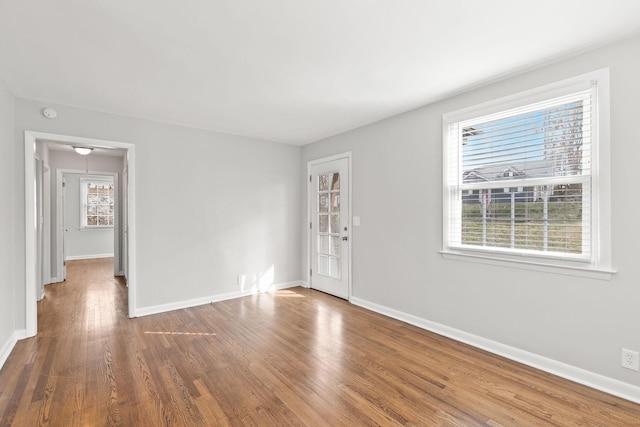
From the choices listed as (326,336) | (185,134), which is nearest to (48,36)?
(185,134)

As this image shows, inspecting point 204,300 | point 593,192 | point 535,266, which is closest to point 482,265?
point 535,266

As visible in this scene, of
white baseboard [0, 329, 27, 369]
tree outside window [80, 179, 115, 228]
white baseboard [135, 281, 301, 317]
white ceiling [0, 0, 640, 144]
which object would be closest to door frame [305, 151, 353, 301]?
white baseboard [135, 281, 301, 317]

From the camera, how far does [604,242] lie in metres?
2.18

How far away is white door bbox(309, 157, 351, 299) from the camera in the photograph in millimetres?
4453

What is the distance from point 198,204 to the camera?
421 centimetres

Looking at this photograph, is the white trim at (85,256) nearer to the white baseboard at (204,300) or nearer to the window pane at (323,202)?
the white baseboard at (204,300)

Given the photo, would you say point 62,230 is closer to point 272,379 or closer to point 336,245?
point 336,245

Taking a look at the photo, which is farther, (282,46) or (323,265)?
(323,265)

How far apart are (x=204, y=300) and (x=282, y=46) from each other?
11.2 ft

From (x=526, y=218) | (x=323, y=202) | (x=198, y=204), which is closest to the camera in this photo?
(x=526, y=218)

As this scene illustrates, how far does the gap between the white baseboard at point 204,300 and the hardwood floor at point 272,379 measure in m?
0.20

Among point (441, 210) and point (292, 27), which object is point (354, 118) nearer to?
point (441, 210)

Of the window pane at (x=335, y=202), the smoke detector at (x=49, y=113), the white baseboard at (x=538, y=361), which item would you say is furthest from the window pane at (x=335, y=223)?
the smoke detector at (x=49, y=113)

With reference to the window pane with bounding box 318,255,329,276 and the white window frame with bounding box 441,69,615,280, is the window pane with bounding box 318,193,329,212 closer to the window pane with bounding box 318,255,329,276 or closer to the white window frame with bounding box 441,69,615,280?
the window pane with bounding box 318,255,329,276
